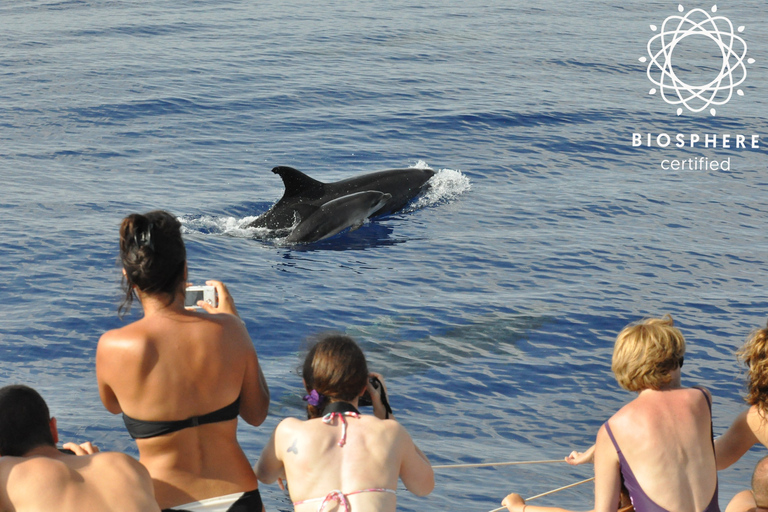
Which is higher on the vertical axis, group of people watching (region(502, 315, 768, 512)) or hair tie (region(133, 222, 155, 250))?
hair tie (region(133, 222, 155, 250))

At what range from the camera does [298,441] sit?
174 inches

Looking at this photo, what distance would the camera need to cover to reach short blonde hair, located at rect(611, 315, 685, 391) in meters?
4.72

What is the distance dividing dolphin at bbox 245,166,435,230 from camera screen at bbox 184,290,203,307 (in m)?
10.7

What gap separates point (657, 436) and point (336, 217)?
11903 millimetres

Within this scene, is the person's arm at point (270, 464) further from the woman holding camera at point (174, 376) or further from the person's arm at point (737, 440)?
the person's arm at point (737, 440)

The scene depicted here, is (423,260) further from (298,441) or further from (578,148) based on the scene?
(298,441)

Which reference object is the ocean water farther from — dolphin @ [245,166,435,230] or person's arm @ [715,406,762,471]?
person's arm @ [715,406,762,471]

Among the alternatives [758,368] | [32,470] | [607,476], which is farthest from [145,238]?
[758,368]

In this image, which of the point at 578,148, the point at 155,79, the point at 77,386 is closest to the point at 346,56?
the point at 155,79

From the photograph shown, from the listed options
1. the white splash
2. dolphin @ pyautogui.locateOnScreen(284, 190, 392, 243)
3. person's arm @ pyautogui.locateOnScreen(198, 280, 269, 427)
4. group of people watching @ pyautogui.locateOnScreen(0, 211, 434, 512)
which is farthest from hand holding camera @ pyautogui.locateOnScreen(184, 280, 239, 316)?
the white splash

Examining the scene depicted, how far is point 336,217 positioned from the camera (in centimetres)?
1630

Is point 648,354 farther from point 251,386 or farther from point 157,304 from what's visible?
point 157,304

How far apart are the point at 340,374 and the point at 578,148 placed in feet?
59.6

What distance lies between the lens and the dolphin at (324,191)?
1614 cm
